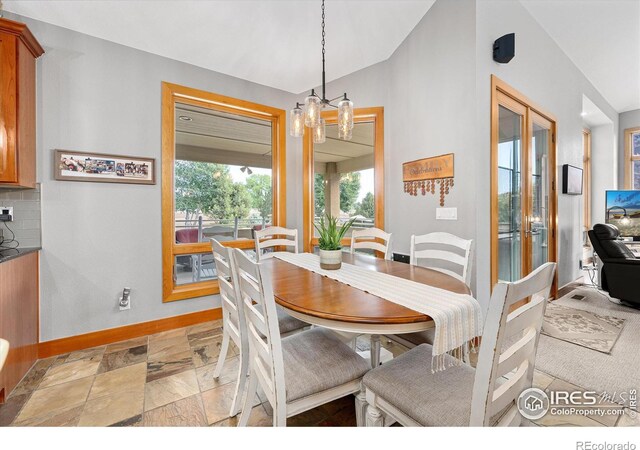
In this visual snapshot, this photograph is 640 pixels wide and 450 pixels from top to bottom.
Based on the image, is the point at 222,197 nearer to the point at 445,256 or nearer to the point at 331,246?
the point at 331,246

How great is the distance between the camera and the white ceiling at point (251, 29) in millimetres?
2266

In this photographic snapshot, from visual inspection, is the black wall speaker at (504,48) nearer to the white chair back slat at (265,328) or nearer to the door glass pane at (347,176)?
the door glass pane at (347,176)

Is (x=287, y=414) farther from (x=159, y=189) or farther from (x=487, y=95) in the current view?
(x=487, y=95)

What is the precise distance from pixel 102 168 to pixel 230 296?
5.98ft

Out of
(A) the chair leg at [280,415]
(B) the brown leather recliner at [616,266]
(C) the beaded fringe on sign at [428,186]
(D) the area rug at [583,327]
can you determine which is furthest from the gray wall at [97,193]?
(B) the brown leather recliner at [616,266]

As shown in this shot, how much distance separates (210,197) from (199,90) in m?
1.10

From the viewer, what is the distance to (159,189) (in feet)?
9.05

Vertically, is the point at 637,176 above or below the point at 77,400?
above

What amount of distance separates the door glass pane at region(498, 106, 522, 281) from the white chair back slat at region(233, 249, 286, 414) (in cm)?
247

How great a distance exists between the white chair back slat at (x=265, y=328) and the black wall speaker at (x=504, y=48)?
272cm

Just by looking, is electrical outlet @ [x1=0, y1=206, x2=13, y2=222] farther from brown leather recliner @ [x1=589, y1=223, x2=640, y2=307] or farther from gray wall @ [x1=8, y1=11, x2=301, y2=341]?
brown leather recliner @ [x1=589, y1=223, x2=640, y2=307]

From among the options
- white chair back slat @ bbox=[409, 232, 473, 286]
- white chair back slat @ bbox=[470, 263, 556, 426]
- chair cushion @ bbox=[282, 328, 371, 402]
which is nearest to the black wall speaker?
white chair back slat @ bbox=[409, 232, 473, 286]

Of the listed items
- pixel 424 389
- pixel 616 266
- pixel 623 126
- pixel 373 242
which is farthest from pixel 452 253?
pixel 623 126
